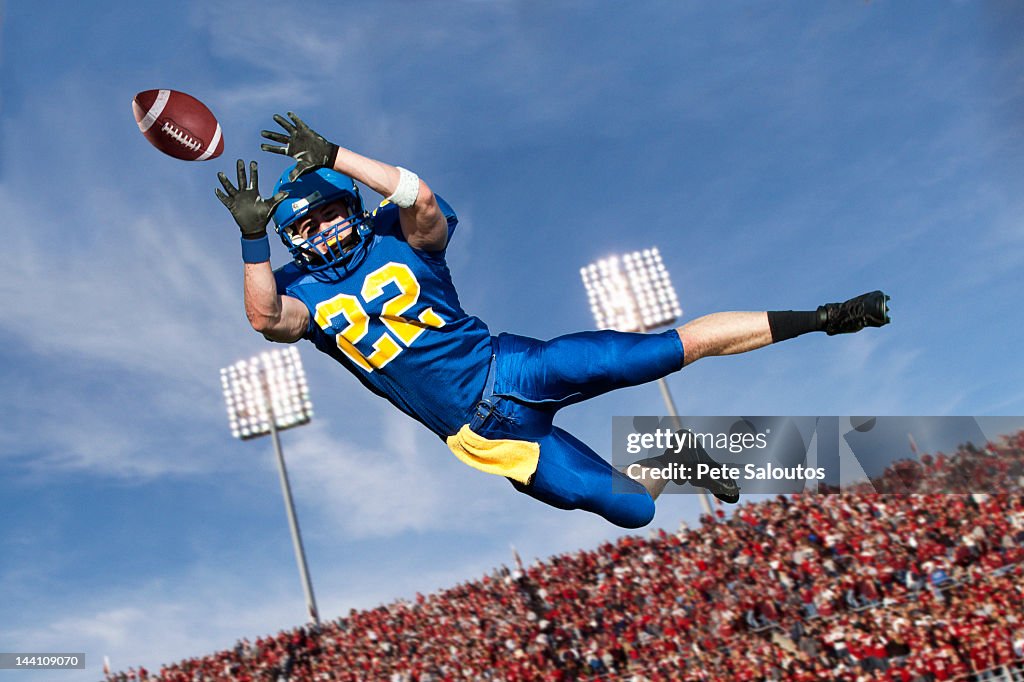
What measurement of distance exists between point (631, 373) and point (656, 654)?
9.49m

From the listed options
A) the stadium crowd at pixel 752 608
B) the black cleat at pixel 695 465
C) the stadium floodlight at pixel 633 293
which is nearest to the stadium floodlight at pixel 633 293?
the stadium floodlight at pixel 633 293

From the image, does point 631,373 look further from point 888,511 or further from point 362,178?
point 888,511

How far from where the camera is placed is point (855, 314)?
2.96m

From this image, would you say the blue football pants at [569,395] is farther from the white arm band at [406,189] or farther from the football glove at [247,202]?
the football glove at [247,202]

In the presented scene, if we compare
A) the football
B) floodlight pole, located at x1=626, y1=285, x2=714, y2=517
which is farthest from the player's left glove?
floodlight pole, located at x1=626, y1=285, x2=714, y2=517

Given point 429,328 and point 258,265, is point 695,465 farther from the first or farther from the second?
point 258,265

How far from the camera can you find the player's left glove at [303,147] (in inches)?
112

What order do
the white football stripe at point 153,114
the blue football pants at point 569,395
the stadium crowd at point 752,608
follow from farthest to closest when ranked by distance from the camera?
the stadium crowd at point 752,608 → the white football stripe at point 153,114 → the blue football pants at point 569,395

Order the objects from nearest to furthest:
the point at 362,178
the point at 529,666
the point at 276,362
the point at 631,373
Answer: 1. the point at 362,178
2. the point at 631,373
3. the point at 529,666
4. the point at 276,362

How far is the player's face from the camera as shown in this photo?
3207mm

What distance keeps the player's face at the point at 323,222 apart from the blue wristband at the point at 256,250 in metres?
0.19

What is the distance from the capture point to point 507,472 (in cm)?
342

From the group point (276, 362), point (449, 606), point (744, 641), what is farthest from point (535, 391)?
point (276, 362)

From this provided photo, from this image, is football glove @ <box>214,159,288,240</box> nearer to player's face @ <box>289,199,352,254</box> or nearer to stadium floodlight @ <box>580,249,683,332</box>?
player's face @ <box>289,199,352,254</box>
